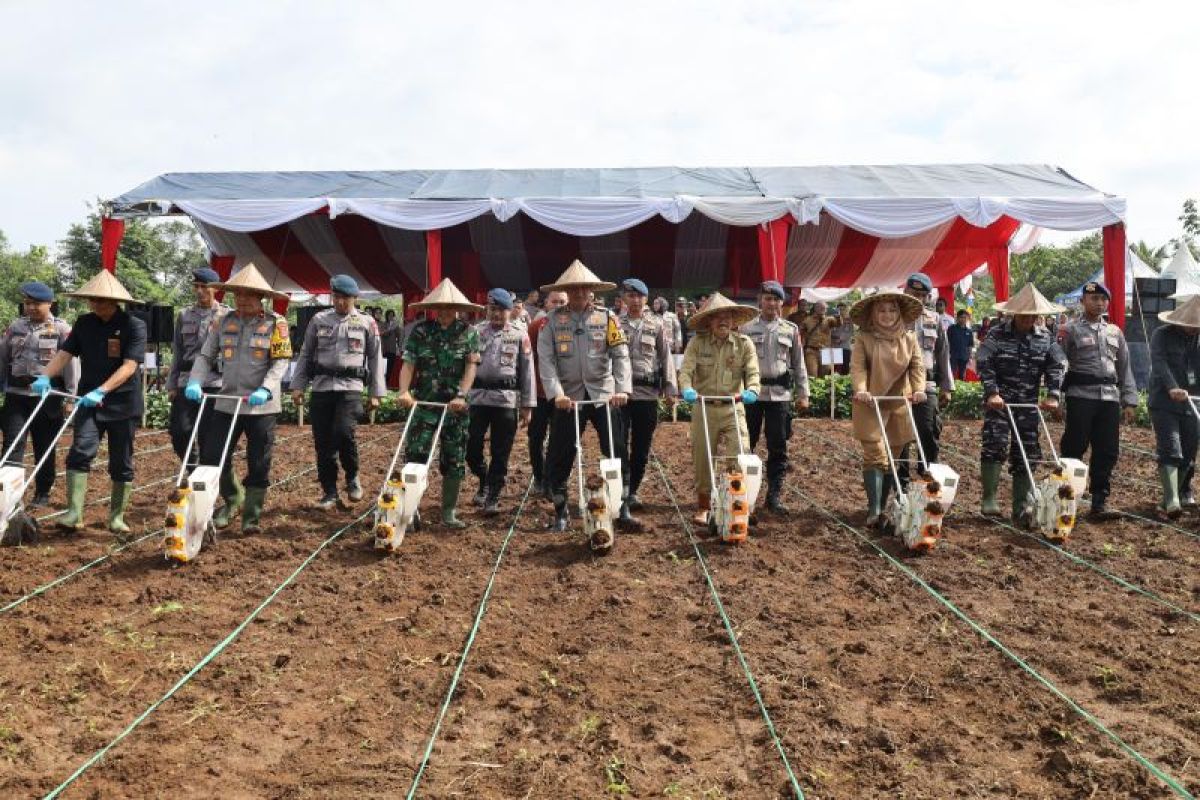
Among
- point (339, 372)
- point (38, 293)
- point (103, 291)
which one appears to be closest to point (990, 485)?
point (339, 372)

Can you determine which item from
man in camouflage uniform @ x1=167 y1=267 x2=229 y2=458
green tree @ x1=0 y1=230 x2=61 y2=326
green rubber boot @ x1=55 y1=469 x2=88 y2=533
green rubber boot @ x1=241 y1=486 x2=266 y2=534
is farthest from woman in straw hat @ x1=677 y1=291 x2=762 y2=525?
green tree @ x1=0 y1=230 x2=61 y2=326

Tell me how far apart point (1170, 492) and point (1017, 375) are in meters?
1.41

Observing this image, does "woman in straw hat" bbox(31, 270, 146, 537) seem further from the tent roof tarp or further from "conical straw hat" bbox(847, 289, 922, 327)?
the tent roof tarp

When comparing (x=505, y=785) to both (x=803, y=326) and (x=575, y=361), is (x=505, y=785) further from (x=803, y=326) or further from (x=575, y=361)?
(x=803, y=326)

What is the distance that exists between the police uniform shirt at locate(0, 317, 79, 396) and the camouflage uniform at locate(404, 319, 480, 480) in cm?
259

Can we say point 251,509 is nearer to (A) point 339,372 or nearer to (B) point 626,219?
(A) point 339,372

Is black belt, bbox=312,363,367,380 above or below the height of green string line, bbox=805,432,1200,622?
above

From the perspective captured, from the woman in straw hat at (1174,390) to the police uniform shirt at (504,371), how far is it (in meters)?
4.34

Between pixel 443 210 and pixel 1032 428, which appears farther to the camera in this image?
pixel 443 210

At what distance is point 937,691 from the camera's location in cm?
338

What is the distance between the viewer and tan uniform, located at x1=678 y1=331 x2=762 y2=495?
5855 mm

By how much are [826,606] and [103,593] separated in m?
3.47

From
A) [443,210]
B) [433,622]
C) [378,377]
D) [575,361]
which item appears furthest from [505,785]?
[443,210]

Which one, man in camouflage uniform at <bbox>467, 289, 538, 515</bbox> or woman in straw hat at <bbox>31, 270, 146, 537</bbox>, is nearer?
woman in straw hat at <bbox>31, 270, 146, 537</bbox>
